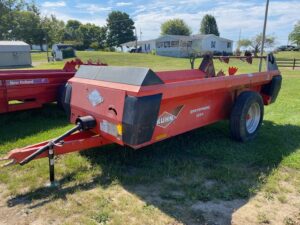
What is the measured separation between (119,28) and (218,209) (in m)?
81.5

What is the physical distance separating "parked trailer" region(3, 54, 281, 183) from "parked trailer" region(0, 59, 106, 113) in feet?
6.71

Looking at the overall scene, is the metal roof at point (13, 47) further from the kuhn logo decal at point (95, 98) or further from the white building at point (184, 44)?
the kuhn logo decal at point (95, 98)

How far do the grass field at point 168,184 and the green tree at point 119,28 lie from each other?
77291mm

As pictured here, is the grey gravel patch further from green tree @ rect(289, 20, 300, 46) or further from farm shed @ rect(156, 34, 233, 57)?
green tree @ rect(289, 20, 300, 46)

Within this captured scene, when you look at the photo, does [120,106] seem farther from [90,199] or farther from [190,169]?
[190,169]

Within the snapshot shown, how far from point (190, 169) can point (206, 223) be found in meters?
1.07

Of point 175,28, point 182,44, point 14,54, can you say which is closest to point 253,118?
point 14,54

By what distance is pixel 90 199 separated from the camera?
10.0ft

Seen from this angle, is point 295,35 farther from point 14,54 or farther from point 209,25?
point 14,54

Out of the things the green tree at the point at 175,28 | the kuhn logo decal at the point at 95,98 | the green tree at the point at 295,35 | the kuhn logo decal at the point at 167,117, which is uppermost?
the green tree at the point at 175,28

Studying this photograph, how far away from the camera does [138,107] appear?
294cm

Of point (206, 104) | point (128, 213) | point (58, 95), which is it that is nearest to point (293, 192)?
point (206, 104)

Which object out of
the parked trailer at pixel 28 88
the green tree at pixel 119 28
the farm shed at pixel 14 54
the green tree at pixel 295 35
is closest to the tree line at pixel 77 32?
the green tree at pixel 119 28

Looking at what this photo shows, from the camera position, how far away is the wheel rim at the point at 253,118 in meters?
4.86
